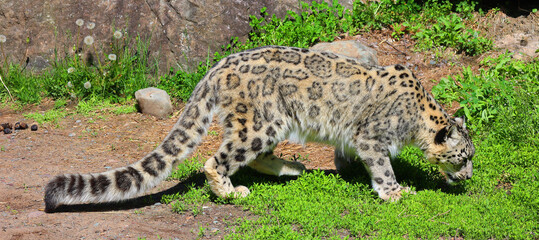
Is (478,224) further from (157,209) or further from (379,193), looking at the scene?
(157,209)

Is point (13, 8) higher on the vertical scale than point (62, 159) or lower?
higher

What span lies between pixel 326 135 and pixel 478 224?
195 centimetres

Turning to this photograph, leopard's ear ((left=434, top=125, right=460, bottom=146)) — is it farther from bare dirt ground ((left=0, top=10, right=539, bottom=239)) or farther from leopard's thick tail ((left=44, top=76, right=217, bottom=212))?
leopard's thick tail ((left=44, top=76, right=217, bottom=212))

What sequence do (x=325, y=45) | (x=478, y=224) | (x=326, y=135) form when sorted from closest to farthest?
1. (x=478, y=224)
2. (x=326, y=135)
3. (x=325, y=45)

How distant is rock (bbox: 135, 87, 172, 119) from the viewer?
31.2ft

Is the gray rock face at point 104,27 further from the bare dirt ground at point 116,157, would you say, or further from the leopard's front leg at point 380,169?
the leopard's front leg at point 380,169

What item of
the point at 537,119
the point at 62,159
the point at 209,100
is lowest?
the point at 62,159

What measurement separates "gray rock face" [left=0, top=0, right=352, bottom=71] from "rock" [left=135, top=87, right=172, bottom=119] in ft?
3.57

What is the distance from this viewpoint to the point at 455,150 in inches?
266

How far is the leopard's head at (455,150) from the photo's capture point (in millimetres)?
6723

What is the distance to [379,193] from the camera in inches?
258

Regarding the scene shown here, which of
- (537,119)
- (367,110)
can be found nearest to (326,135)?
(367,110)

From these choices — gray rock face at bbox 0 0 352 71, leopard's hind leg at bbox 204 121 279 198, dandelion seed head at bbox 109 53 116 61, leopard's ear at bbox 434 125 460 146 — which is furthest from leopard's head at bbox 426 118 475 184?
dandelion seed head at bbox 109 53 116 61

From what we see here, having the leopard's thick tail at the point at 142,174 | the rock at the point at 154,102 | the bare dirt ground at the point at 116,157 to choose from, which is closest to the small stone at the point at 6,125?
the bare dirt ground at the point at 116,157
